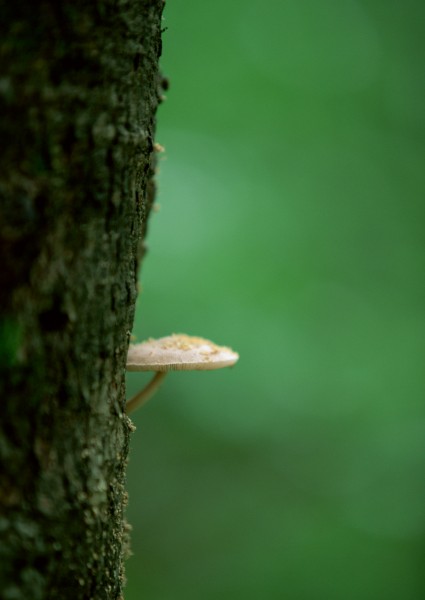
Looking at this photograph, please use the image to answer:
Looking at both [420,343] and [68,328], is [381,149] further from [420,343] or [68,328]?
[68,328]

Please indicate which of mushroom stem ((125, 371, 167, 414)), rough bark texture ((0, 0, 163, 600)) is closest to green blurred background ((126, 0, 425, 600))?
mushroom stem ((125, 371, 167, 414))

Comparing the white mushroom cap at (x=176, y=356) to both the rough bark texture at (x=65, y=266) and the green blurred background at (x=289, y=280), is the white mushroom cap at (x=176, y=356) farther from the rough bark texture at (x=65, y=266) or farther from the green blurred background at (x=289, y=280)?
the green blurred background at (x=289, y=280)

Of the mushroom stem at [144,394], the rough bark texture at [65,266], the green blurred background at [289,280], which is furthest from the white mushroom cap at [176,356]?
the green blurred background at [289,280]

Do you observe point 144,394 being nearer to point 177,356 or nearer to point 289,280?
point 177,356

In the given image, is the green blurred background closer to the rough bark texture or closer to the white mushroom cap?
the white mushroom cap

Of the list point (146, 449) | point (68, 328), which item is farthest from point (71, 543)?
point (146, 449)
